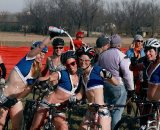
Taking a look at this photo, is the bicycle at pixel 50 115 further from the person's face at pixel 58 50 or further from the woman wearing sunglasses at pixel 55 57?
the person's face at pixel 58 50

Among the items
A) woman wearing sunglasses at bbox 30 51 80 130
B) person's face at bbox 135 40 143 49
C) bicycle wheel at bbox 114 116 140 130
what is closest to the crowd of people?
woman wearing sunglasses at bbox 30 51 80 130

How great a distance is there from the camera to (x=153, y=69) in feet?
19.2

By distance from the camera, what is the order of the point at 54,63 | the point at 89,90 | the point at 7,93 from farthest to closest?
the point at 54,63 → the point at 7,93 → the point at 89,90

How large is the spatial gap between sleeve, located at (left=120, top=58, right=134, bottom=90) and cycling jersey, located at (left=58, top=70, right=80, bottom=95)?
158cm

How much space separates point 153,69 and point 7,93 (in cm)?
215

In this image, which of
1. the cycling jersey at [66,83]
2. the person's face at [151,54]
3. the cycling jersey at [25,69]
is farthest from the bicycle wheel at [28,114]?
the person's face at [151,54]

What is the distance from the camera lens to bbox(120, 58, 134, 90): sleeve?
701 centimetres

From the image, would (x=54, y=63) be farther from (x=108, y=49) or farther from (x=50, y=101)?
(x=50, y=101)

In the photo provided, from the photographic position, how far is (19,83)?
622 cm

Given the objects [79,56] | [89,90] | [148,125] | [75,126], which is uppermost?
[79,56]

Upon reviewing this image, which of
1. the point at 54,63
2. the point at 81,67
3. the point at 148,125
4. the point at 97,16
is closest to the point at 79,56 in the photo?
the point at 81,67

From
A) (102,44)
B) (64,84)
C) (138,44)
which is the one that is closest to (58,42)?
(102,44)

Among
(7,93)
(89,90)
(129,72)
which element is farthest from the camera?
(129,72)

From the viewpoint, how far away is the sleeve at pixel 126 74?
7.01m
